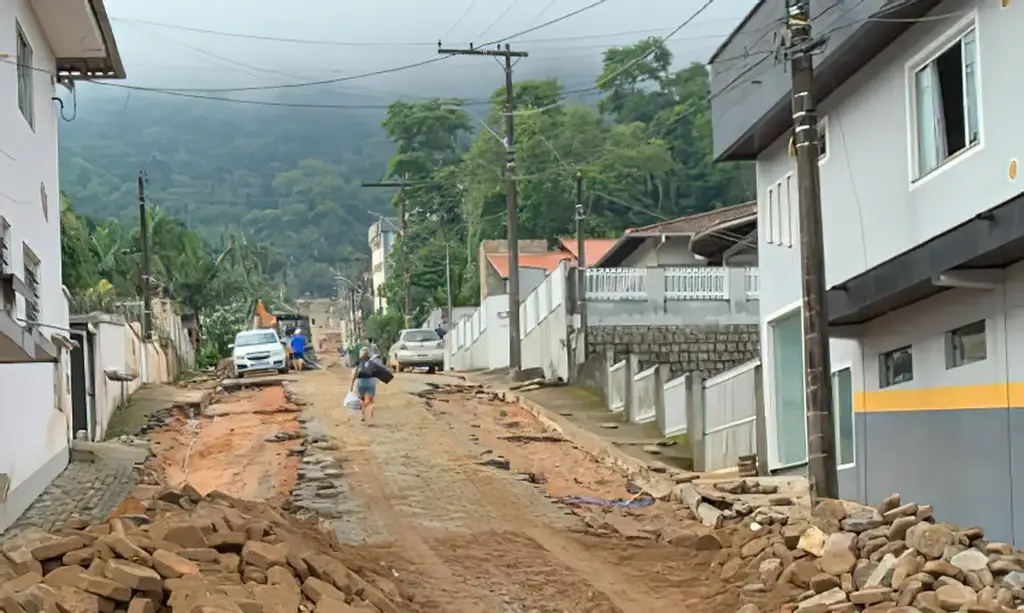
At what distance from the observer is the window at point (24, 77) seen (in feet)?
52.4

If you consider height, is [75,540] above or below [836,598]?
above

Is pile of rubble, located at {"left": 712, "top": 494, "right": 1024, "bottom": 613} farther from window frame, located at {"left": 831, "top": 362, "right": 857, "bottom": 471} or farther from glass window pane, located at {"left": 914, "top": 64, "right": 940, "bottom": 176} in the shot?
glass window pane, located at {"left": 914, "top": 64, "right": 940, "bottom": 176}

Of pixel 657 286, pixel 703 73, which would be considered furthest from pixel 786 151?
pixel 703 73

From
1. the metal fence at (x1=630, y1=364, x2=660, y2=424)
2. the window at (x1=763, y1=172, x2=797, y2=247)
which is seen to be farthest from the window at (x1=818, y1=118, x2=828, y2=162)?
the metal fence at (x1=630, y1=364, x2=660, y2=424)

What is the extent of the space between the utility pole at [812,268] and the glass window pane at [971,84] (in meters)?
1.75

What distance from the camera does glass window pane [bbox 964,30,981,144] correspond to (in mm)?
11125

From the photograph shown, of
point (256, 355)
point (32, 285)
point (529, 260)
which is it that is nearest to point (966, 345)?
point (32, 285)

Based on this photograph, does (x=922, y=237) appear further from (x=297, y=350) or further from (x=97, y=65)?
(x=297, y=350)

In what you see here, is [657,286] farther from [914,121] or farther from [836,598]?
[836,598]

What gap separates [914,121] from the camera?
41.0ft

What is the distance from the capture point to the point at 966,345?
11508 mm

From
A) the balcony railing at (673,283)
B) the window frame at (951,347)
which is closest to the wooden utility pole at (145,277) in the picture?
the balcony railing at (673,283)

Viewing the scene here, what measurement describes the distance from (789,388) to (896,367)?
14.9 feet

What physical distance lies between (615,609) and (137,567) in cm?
451
